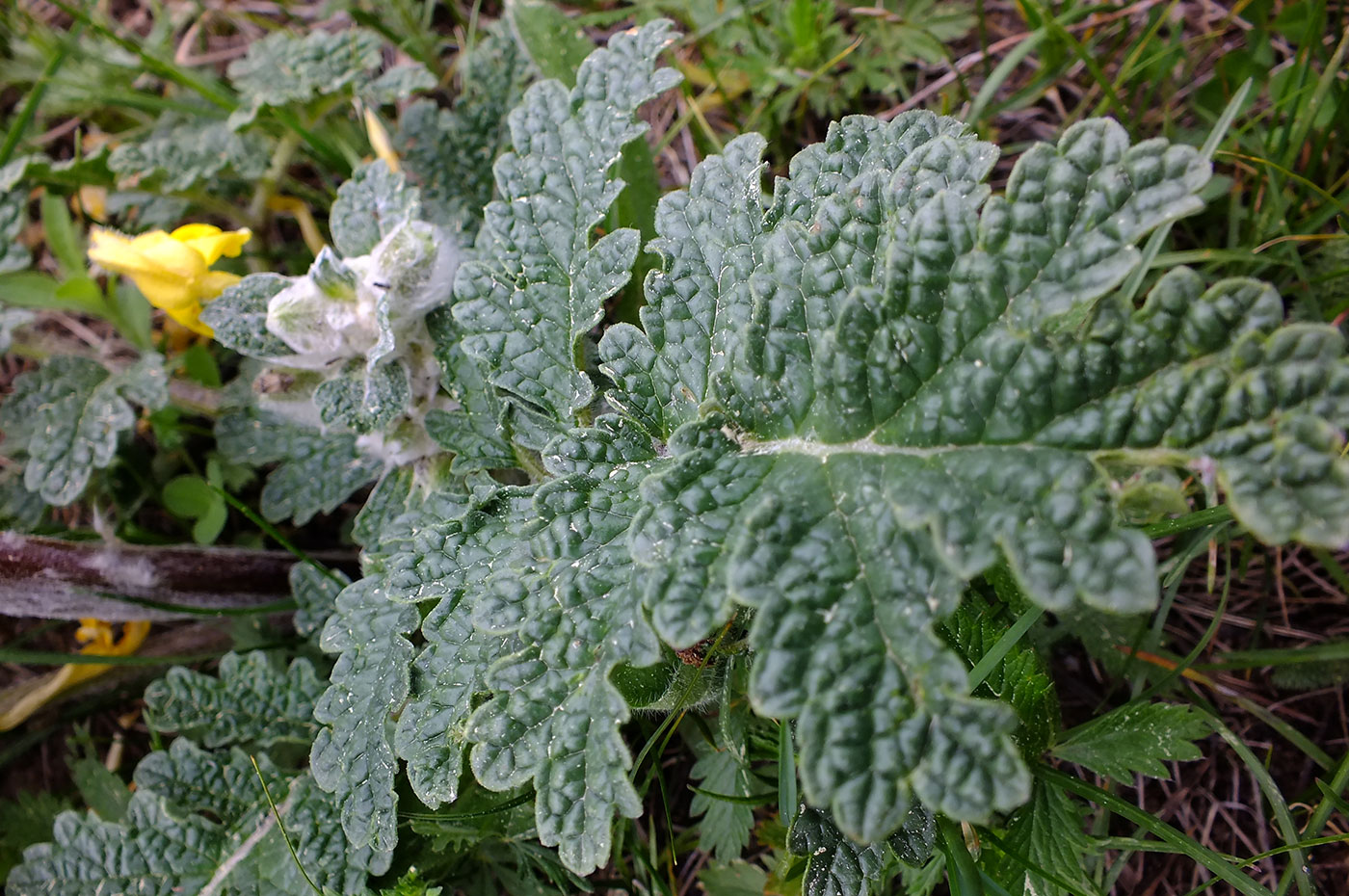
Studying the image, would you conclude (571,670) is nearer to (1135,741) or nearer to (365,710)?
(365,710)

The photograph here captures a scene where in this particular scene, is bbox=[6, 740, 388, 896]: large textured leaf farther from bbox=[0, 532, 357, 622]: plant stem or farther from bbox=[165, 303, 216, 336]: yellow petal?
bbox=[165, 303, 216, 336]: yellow petal

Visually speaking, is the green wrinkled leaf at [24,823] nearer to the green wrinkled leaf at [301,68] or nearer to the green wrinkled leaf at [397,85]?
the green wrinkled leaf at [301,68]

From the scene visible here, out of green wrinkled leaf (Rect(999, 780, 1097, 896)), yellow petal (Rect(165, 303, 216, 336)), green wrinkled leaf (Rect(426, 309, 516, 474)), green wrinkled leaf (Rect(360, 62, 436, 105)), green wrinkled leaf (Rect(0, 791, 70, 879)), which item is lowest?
green wrinkled leaf (Rect(0, 791, 70, 879))

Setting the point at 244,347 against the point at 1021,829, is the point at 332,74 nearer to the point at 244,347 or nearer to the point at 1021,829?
the point at 244,347

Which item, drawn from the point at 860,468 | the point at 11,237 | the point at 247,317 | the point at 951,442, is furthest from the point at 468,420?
the point at 11,237

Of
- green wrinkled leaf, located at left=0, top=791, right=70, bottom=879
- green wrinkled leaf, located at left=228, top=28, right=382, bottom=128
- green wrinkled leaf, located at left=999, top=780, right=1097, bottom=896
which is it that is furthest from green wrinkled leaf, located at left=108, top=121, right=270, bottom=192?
green wrinkled leaf, located at left=999, top=780, right=1097, bottom=896

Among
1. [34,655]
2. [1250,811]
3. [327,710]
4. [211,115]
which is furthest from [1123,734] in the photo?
[211,115]

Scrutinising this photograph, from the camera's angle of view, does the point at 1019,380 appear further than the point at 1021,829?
No
